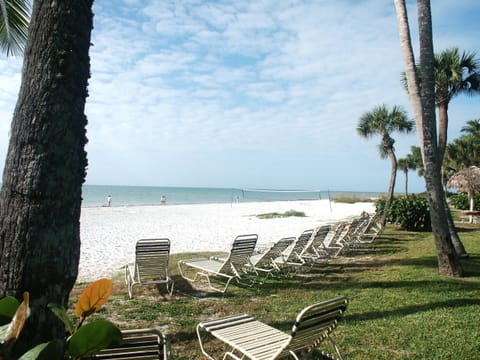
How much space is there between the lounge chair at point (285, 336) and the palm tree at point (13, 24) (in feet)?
21.5

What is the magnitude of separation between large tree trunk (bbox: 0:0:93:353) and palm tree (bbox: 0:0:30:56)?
5525 mm

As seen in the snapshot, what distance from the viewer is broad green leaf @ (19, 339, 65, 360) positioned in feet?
3.94

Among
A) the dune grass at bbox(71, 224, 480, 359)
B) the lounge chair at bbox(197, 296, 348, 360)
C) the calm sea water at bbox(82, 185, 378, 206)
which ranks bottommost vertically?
the dune grass at bbox(71, 224, 480, 359)

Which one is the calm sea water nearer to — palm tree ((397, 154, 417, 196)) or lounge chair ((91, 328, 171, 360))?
palm tree ((397, 154, 417, 196))

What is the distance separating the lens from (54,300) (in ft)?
6.56

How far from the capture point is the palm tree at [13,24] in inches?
257

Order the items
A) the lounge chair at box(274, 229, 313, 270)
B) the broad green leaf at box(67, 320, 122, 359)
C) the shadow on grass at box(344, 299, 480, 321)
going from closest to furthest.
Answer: the broad green leaf at box(67, 320, 122, 359)
the shadow on grass at box(344, 299, 480, 321)
the lounge chair at box(274, 229, 313, 270)

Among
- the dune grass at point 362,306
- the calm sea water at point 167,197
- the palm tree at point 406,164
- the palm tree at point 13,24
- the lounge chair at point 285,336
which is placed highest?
the palm tree at point 406,164

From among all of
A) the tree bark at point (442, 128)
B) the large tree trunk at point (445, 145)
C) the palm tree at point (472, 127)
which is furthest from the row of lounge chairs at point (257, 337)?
the palm tree at point (472, 127)

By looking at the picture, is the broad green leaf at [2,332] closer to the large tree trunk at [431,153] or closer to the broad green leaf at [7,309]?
the broad green leaf at [7,309]

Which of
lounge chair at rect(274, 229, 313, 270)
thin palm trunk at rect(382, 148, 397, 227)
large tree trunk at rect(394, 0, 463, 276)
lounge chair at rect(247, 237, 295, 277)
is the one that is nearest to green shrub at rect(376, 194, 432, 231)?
thin palm trunk at rect(382, 148, 397, 227)

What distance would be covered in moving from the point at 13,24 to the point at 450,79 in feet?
35.7

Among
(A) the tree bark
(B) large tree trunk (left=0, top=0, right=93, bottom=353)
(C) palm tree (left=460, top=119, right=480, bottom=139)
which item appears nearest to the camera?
(B) large tree trunk (left=0, top=0, right=93, bottom=353)

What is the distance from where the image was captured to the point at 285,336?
3385 millimetres
